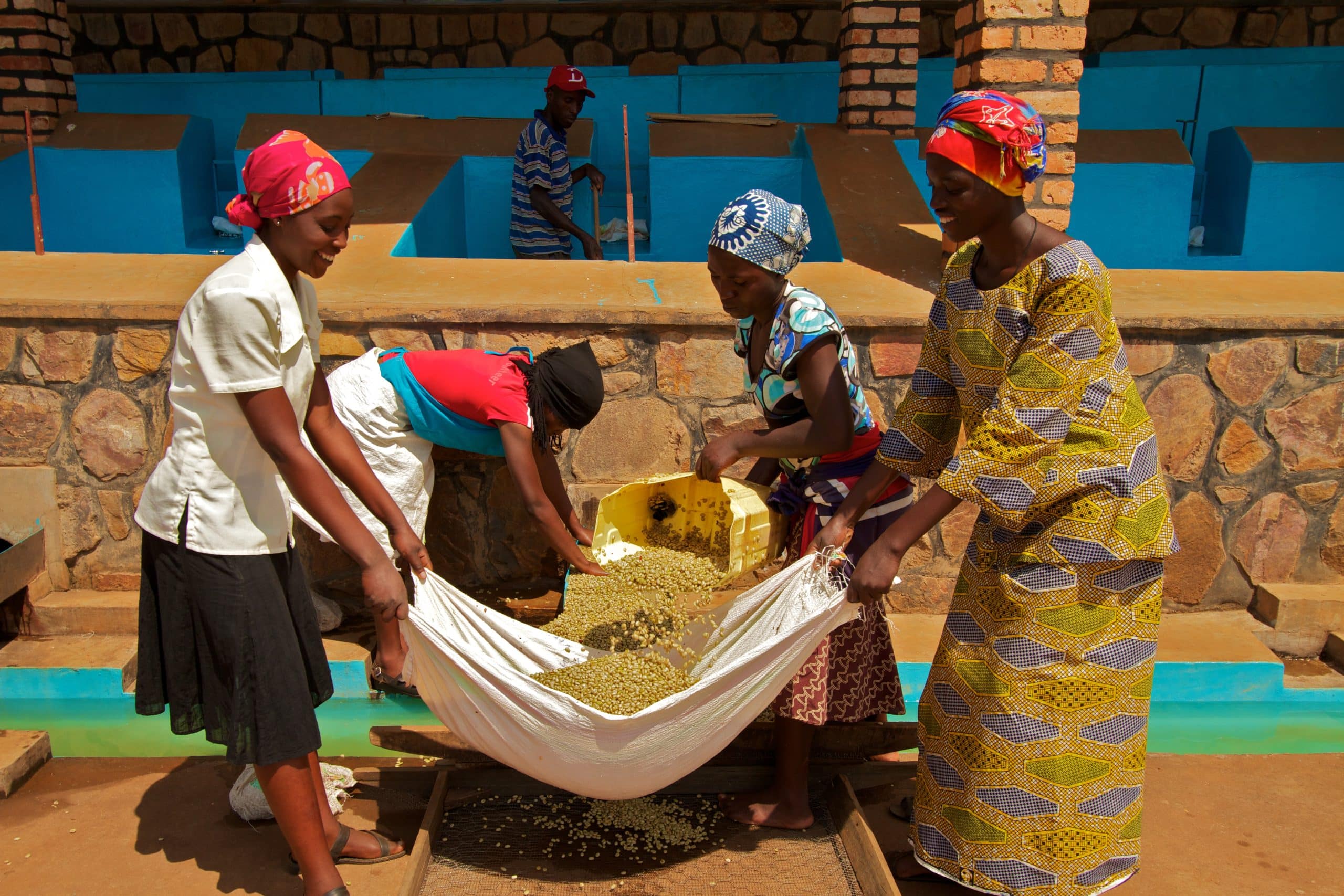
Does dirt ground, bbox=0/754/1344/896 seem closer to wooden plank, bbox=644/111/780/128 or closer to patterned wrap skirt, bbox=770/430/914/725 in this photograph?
patterned wrap skirt, bbox=770/430/914/725

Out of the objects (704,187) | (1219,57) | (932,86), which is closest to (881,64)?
(704,187)

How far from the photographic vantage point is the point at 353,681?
328cm

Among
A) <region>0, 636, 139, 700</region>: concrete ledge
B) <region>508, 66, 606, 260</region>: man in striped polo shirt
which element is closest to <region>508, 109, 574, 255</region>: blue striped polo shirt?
<region>508, 66, 606, 260</region>: man in striped polo shirt

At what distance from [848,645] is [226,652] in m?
1.33

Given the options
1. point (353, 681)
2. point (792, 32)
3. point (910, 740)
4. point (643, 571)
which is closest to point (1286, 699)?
point (910, 740)

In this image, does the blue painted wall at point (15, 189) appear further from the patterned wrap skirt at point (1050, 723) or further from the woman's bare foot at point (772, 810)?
the patterned wrap skirt at point (1050, 723)

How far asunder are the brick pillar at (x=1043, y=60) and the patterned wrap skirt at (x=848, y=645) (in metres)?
2.11

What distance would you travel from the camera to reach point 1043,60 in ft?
13.0

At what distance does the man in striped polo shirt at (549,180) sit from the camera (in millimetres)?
5027

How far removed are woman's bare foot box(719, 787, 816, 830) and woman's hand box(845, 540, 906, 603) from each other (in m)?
0.67

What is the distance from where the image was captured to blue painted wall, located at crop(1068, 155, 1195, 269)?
5723 mm

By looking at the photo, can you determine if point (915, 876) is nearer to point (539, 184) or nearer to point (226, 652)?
point (226, 652)

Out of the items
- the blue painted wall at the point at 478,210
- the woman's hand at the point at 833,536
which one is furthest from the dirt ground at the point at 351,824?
the blue painted wall at the point at 478,210

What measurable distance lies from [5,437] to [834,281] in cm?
295
